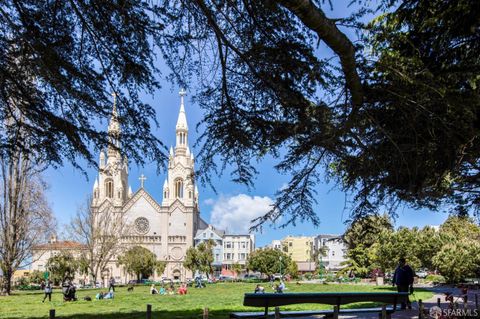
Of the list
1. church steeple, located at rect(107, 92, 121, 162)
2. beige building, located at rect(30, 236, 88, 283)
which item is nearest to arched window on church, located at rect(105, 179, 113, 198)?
beige building, located at rect(30, 236, 88, 283)

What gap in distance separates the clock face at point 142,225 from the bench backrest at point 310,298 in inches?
2759

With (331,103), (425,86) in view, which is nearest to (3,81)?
(331,103)

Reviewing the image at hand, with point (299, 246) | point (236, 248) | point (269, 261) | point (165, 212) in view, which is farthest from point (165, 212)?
point (299, 246)

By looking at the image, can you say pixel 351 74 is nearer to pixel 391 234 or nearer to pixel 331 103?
pixel 331 103

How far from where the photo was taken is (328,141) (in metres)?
5.53

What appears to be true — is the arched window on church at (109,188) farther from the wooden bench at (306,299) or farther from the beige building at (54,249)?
the wooden bench at (306,299)

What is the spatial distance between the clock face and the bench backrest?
70086mm

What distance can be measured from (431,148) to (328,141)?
4.31 ft

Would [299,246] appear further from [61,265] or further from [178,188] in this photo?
[61,265]

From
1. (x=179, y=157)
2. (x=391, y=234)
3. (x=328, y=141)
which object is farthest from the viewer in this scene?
(x=179, y=157)

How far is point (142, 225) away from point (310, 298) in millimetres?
71712

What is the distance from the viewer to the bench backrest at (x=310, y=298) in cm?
752

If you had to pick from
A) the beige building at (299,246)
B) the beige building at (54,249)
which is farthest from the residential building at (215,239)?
the beige building at (299,246)

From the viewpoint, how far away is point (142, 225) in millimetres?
77188
